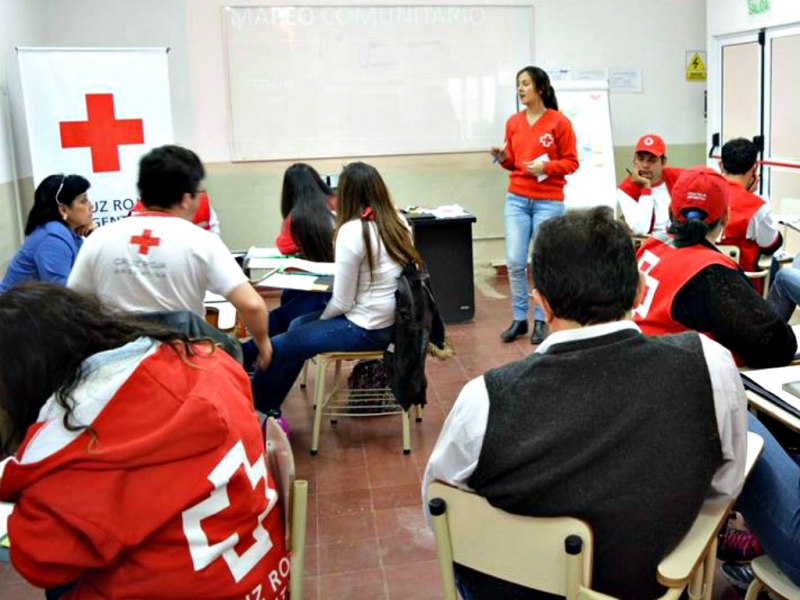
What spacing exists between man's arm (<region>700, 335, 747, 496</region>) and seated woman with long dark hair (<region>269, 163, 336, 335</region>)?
227 centimetres

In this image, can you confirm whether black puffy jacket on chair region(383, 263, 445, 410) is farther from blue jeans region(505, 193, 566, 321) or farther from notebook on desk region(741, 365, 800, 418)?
blue jeans region(505, 193, 566, 321)

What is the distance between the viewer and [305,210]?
3434 millimetres

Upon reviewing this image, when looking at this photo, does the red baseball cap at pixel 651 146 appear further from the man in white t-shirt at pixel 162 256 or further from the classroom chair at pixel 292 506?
the classroom chair at pixel 292 506

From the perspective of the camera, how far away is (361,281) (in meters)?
2.98

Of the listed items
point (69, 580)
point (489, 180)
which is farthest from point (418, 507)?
point (489, 180)

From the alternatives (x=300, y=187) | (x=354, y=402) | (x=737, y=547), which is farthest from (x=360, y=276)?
(x=737, y=547)

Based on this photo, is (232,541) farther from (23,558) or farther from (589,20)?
(589,20)

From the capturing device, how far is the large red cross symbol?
14.7 ft

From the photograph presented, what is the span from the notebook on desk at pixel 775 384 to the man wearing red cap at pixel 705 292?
2.8 inches

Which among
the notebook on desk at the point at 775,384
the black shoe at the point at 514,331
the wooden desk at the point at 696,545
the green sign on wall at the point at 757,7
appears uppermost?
the green sign on wall at the point at 757,7

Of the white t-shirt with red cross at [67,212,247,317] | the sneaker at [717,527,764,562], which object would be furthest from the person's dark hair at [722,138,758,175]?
the white t-shirt with red cross at [67,212,247,317]

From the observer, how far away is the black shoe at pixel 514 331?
4477 mm

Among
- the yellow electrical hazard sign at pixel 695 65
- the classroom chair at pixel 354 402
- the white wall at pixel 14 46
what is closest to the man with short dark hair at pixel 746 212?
the classroom chair at pixel 354 402

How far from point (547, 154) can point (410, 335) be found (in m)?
1.85
